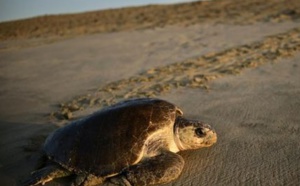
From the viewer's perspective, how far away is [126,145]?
92.0 inches

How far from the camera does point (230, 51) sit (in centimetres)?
611

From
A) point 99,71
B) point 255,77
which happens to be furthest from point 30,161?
point 99,71

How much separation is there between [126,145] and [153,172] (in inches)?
10.3

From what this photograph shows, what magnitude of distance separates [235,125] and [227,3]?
38.5ft

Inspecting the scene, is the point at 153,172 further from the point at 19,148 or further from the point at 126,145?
the point at 19,148

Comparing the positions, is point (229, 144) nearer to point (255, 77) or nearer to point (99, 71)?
point (255, 77)

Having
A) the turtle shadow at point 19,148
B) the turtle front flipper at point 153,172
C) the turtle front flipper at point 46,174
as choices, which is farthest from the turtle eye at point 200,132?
the turtle shadow at point 19,148

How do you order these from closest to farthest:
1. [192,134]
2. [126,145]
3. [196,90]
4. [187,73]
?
[126,145] → [192,134] → [196,90] → [187,73]

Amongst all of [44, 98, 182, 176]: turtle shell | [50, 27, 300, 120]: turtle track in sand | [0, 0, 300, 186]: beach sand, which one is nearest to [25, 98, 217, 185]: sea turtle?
[44, 98, 182, 176]: turtle shell

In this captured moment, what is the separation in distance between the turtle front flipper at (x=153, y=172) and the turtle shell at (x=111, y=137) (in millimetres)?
58

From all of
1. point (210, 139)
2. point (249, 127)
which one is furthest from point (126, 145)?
point (249, 127)

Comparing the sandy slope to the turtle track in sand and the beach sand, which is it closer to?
the beach sand

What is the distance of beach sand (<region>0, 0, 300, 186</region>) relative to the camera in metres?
2.49

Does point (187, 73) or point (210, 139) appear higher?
point (210, 139)
